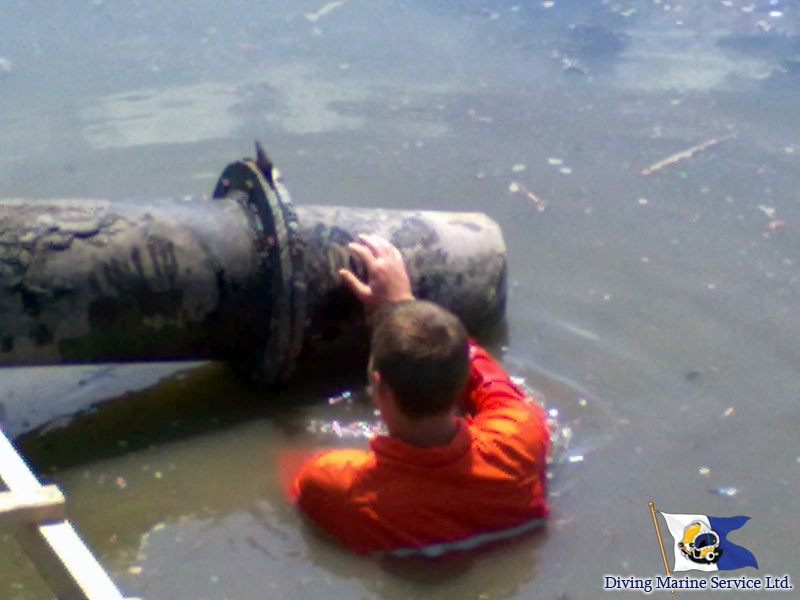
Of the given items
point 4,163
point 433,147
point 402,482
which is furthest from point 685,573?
point 4,163

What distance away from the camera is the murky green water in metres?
2.87

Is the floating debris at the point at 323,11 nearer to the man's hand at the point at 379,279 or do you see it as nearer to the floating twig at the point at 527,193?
the floating twig at the point at 527,193

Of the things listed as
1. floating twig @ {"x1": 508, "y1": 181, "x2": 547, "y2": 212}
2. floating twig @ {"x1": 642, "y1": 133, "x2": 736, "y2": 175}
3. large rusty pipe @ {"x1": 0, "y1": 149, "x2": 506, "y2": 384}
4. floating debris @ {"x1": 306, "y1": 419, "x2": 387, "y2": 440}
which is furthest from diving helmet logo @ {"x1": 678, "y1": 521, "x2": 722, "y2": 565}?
floating twig @ {"x1": 642, "y1": 133, "x2": 736, "y2": 175}

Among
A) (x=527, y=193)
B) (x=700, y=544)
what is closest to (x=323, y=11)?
(x=527, y=193)

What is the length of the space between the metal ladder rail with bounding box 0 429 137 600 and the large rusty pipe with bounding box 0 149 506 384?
0.96m

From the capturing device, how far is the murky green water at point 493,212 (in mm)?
2873

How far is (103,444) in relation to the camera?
331cm

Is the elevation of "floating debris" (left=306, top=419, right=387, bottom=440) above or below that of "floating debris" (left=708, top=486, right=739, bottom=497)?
above

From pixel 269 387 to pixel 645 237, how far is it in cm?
223

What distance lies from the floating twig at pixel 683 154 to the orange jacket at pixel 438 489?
2.90 meters

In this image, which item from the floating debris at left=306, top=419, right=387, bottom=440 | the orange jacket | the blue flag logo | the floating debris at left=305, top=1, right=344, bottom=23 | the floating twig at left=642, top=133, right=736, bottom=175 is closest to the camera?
the orange jacket

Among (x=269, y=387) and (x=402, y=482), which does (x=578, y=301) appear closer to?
(x=269, y=387)

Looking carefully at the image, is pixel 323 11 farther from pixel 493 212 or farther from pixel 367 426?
pixel 367 426

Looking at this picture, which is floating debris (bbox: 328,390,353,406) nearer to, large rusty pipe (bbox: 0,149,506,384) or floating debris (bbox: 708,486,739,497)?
large rusty pipe (bbox: 0,149,506,384)
